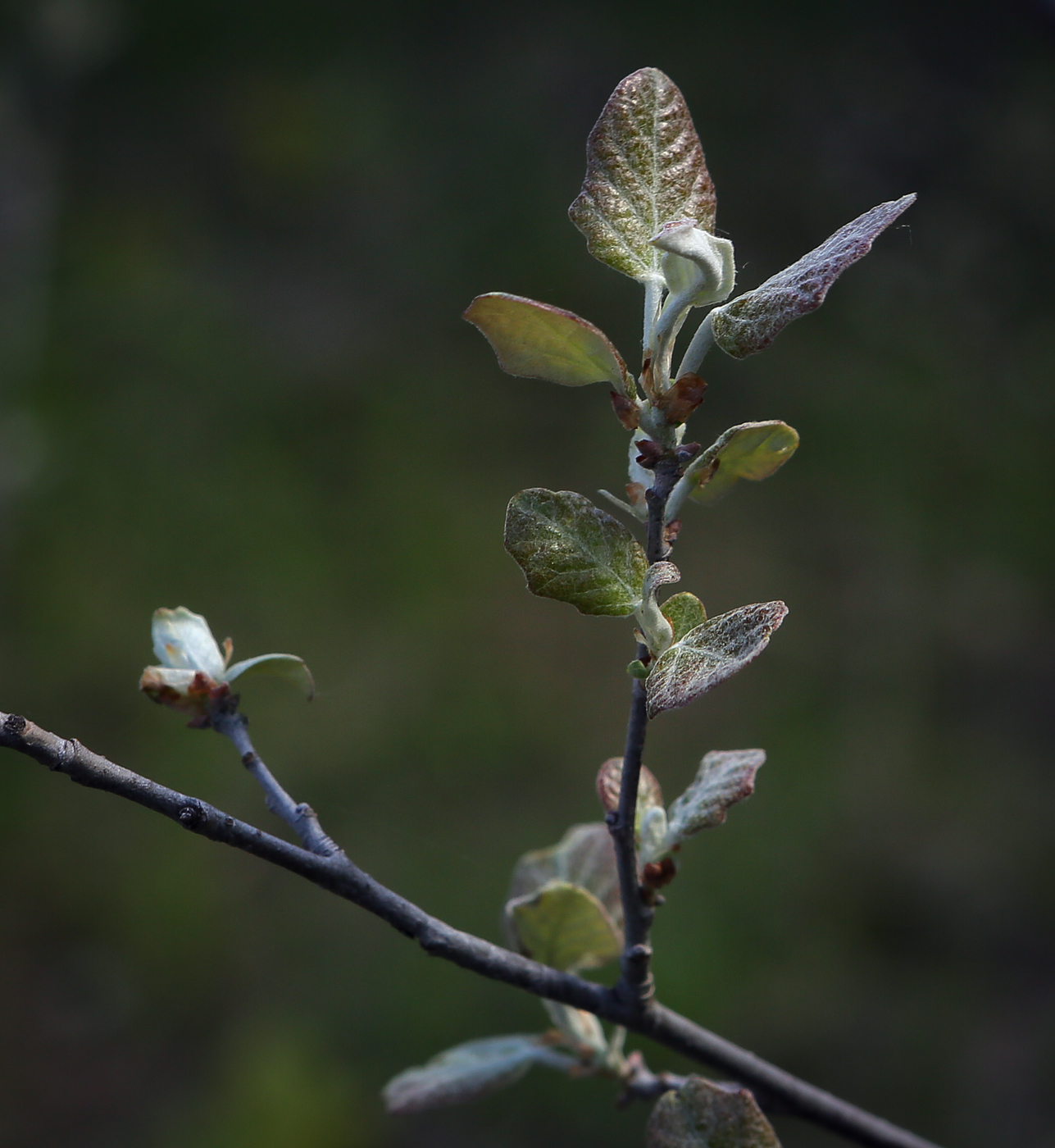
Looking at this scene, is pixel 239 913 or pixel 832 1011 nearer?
pixel 832 1011

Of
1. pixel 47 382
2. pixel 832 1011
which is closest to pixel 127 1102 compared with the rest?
pixel 832 1011

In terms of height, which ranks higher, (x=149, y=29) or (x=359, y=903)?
(x=149, y=29)

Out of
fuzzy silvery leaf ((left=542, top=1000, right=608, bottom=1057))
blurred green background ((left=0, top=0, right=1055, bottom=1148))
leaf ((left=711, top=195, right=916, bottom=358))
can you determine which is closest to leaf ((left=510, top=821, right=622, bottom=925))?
fuzzy silvery leaf ((left=542, top=1000, right=608, bottom=1057))

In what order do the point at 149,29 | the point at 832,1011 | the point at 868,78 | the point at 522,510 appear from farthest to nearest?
the point at 149,29, the point at 868,78, the point at 832,1011, the point at 522,510

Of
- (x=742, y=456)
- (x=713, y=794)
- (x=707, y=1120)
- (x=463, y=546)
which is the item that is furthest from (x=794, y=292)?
(x=463, y=546)

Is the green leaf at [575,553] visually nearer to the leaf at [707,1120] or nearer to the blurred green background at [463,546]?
the leaf at [707,1120]

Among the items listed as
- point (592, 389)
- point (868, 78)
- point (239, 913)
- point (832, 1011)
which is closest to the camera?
point (832, 1011)

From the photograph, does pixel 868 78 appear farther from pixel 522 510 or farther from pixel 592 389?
pixel 522 510

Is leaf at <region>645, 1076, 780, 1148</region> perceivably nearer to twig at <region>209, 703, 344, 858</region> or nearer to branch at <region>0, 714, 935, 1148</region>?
branch at <region>0, 714, 935, 1148</region>
